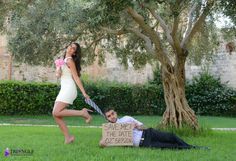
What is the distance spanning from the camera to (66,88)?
7.71m

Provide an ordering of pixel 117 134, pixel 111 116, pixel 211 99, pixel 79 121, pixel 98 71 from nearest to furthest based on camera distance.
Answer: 1. pixel 117 134
2. pixel 111 116
3. pixel 79 121
4. pixel 211 99
5. pixel 98 71

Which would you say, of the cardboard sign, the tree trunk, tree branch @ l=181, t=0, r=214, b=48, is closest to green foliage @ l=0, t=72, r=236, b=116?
the tree trunk

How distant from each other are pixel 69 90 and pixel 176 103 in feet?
14.4

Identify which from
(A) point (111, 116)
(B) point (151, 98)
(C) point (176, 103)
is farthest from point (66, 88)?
(B) point (151, 98)

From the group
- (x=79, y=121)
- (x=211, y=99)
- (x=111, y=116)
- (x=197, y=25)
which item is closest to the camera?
(x=111, y=116)

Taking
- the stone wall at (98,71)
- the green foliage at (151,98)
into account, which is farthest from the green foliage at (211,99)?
the stone wall at (98,71)

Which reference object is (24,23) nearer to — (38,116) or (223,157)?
(38,116)

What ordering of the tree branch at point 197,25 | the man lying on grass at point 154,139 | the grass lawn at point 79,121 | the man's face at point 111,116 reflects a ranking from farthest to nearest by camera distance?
the grass lawn at point 79,121 → the tree branch at point 197,25 → the man's face at point 111,116 → the man lying on grass at point 154,139

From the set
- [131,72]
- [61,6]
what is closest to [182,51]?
[61,6]

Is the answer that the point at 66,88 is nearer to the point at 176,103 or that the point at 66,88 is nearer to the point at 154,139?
the point at 154,139

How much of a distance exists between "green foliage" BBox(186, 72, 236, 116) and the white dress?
15025mm

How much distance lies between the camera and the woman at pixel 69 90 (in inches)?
302

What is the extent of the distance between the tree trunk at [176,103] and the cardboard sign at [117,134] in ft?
13.0

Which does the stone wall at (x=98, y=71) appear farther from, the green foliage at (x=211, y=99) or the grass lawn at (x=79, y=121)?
the grass lawn at (x=79, y=121)
